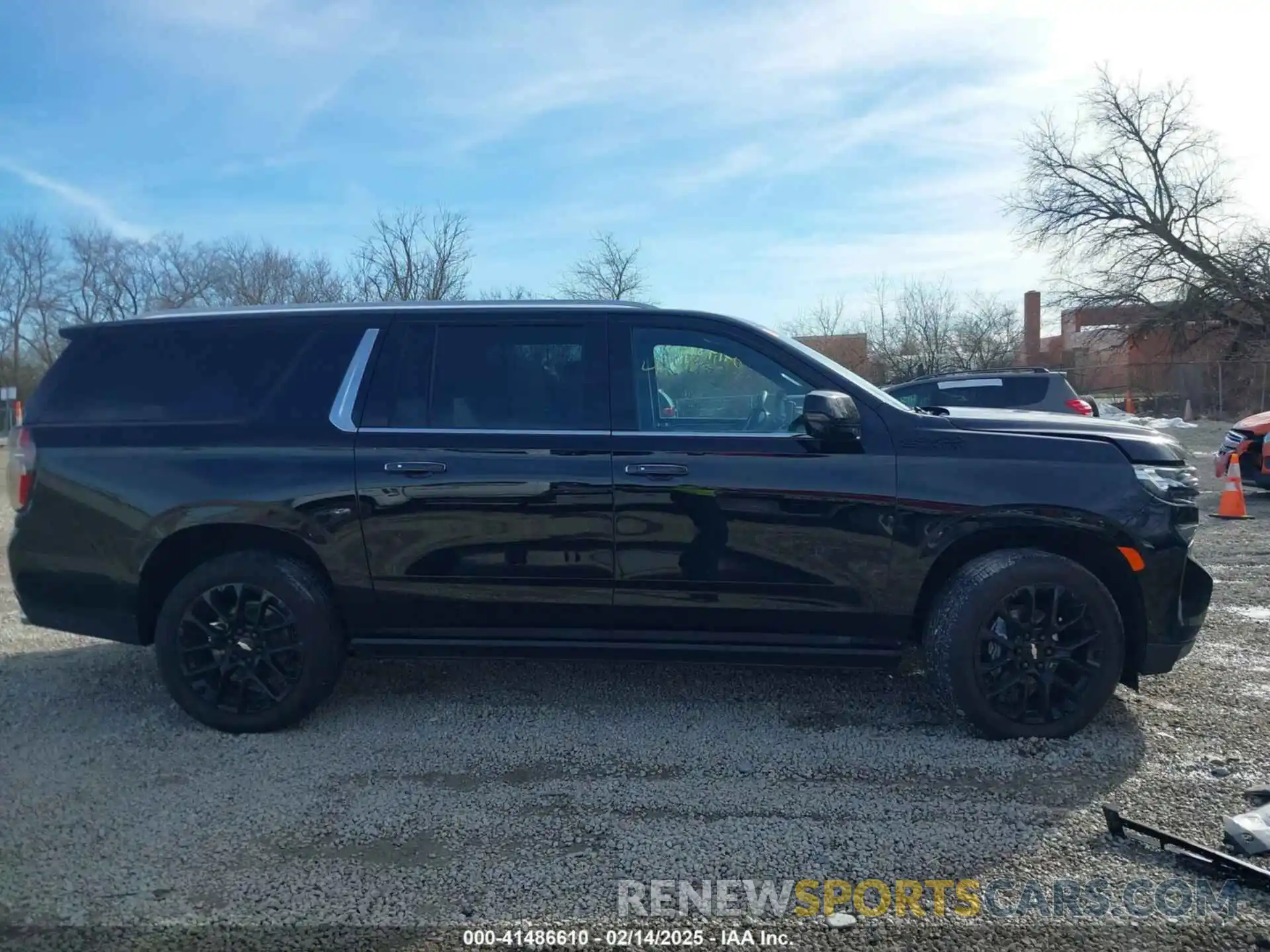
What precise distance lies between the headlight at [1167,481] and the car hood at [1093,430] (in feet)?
0.13

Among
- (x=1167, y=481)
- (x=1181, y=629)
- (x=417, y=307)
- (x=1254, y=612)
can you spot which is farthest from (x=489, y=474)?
(x=1254, y=612)

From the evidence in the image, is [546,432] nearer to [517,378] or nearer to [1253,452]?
[517,378]

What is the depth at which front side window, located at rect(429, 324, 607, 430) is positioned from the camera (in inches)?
175

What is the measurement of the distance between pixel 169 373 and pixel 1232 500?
10562 millimetres

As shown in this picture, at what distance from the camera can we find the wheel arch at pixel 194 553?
452cm

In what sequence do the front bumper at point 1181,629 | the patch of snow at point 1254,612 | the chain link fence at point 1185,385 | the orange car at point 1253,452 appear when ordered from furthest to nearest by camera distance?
1. the chain link fence at point 1185,385
2. the orange car at point 1253,452
3. the patch of snow at point 1254,612
4. the front bumper at point 1181,629

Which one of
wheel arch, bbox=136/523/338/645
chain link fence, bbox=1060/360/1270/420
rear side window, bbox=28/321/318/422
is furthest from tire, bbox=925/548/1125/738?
chain link fence, bbox=1060/360/1270/420

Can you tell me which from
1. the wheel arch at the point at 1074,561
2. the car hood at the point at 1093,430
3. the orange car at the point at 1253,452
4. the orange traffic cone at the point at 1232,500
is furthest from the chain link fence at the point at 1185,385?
the wheel arch at the point at 1074,561

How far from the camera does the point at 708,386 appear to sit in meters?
4.50

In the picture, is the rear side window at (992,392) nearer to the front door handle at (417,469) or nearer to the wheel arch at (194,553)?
the front door handle at (417,469)

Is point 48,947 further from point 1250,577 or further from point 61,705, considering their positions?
point 1250,577

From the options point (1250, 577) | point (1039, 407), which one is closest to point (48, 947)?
point (1250, 577)

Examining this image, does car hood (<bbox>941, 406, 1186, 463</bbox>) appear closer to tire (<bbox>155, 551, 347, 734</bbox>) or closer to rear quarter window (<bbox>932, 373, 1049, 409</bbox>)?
tire (<bbox>155, 551, 347, 734</bbox>)

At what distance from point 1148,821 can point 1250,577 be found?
4.83 meters
